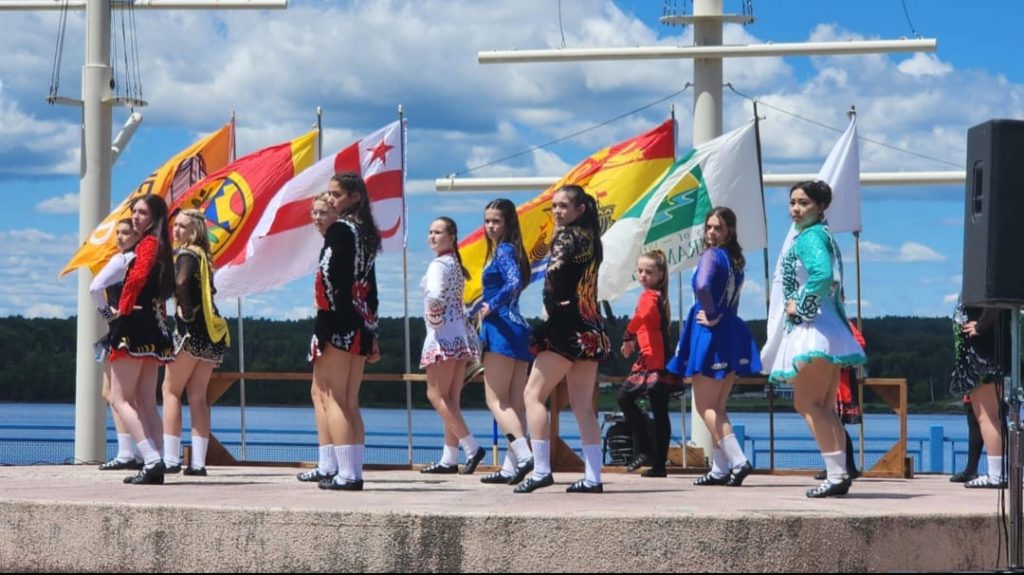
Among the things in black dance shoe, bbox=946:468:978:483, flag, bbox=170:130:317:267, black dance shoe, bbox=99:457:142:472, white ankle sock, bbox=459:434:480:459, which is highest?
flag, bbox=170:130:317:267

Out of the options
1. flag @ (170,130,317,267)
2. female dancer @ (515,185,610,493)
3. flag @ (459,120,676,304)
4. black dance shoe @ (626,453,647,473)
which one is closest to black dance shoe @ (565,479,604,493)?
female dancer @ (515,185,610,493)

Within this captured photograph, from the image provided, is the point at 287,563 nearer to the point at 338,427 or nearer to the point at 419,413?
the point at 338,427

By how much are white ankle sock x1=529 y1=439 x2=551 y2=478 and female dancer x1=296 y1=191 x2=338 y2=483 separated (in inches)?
50.3

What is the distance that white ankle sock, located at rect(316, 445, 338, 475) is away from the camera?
11.1 m

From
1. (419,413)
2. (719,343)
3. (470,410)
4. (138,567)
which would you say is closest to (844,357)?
(719,343)

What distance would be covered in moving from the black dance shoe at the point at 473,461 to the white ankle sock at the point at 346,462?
233 cm

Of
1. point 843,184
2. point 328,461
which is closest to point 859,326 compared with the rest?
point 843,184

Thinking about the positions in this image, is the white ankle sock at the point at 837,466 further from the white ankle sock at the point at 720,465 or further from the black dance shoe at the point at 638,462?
the black dance shoe at the point at 638,462

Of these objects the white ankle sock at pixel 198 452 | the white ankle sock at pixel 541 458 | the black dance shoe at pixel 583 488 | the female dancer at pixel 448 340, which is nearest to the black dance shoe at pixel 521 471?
the white ankle sock at pixel 541 458

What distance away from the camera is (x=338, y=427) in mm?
10727

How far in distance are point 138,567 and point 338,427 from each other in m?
1.84

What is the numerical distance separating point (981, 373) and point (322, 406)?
4815 millimetres

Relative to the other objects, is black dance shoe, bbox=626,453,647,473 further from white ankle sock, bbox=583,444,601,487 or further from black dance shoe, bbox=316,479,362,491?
black dance shoe, bbox=316,479,362,491

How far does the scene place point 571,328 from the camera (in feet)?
35.1
